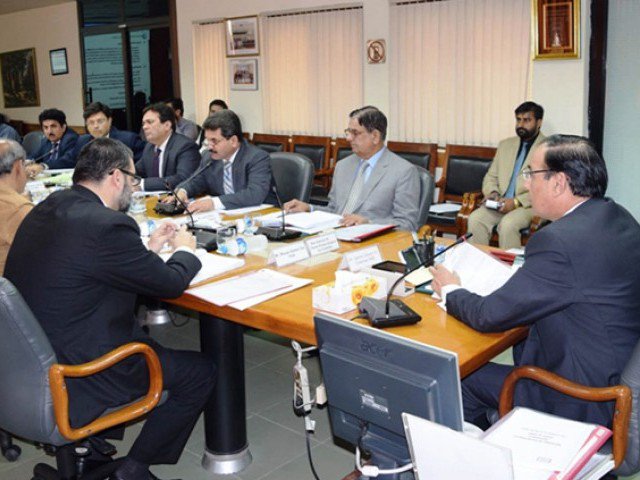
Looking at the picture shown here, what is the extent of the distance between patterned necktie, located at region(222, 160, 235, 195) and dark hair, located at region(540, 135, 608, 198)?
97.9 inches

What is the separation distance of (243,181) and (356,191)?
2.36 ft

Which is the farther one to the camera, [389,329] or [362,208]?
[362,208]

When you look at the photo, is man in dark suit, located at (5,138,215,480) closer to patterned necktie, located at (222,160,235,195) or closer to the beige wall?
patterned necktie, located at (222,160,235,195)

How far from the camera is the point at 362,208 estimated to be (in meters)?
3.76

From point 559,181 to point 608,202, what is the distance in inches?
5.8

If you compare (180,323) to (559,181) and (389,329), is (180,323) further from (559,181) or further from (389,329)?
(559,181)

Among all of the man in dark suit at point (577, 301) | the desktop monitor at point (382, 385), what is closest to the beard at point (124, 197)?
the desktop monitor at point (382, 385)

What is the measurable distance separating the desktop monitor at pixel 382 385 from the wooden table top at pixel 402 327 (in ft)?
0.99

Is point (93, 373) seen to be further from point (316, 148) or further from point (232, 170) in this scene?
point (316, 148)

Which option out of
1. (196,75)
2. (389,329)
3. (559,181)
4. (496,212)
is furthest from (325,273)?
(196,75)

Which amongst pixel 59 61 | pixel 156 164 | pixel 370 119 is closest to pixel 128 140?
pixel 156 164

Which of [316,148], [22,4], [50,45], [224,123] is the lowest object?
[316,148]

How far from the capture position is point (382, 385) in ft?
5.00

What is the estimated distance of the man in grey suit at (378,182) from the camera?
3625mm
